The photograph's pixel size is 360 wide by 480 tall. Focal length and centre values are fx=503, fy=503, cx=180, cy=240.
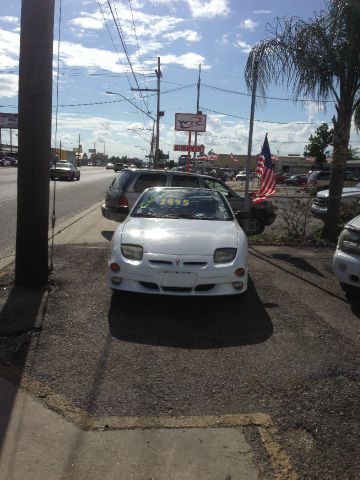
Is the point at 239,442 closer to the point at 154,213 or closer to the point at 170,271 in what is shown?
the point at 170,271

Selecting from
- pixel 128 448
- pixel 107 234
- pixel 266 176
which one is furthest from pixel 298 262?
pixel 128 448

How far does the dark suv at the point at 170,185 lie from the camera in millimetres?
11711

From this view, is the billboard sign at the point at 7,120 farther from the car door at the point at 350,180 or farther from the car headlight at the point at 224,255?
the car headlight at the point at 224,255

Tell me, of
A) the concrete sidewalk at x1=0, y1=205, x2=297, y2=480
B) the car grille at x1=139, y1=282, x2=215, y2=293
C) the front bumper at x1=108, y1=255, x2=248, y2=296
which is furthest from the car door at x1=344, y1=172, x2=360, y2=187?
the concrete sidewalk at x1=0, y1=205, x2=297, y2=480

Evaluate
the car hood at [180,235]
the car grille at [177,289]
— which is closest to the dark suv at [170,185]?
the car hood at [180,235]

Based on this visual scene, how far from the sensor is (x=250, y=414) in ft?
11.5

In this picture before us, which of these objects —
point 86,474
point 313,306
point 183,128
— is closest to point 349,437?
point 86,474

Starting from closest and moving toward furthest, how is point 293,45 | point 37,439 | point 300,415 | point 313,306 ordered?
1. point 37,439
2. point 300,415
3. point 313,306
4. point 293,45

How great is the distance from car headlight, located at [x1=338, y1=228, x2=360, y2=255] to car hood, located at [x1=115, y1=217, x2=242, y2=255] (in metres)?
1.25

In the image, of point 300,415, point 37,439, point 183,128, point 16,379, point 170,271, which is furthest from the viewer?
point 183,128

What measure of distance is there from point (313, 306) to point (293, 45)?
6.14m

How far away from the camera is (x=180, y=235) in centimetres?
601

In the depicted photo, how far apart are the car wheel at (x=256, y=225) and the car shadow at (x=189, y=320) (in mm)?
5634

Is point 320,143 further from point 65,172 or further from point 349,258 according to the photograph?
point 349,258
